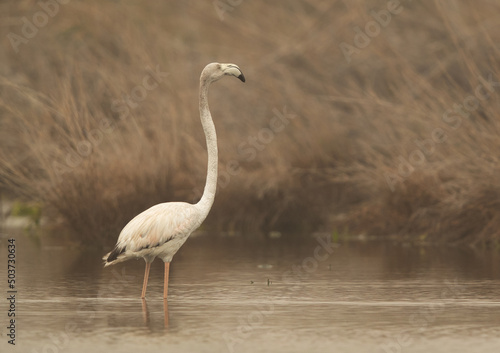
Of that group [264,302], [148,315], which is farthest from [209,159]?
[148,315]

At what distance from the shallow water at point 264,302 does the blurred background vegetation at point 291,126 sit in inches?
52.0

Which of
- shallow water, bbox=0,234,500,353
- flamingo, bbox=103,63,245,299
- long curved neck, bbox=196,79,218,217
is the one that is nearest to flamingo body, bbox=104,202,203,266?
flamingo, bbox=103,63,245,299

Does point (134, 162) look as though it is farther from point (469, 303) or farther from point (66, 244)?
point (469, 303)

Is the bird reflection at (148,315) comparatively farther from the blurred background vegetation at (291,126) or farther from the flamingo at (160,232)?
the blurred background vegetation at (291,126)

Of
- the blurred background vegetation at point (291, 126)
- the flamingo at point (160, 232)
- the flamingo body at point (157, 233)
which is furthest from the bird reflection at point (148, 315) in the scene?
the blurred background vegetation at point (291, 126)

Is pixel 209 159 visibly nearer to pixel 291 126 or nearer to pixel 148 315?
pixel 148 315

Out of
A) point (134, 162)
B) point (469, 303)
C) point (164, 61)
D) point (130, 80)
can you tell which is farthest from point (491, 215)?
point (164, 61)

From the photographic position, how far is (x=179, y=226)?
1132cm

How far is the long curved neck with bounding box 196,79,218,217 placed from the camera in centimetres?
1162

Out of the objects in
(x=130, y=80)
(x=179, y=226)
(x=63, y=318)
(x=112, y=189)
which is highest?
(x=130, y=80)

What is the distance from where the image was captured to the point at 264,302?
11102 mm

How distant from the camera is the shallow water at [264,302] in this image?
8.80m

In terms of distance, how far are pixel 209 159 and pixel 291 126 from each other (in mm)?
9495

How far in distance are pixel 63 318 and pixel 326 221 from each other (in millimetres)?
11373
